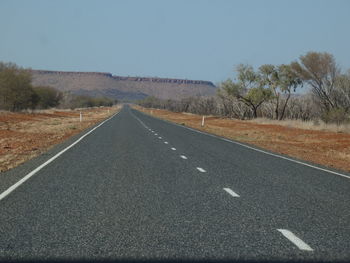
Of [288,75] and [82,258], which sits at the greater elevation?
[288,75]

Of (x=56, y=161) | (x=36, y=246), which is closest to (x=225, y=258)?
(x=36, y=246)

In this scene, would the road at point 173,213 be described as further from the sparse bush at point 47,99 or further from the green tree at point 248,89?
the sparse bush at point 47,99

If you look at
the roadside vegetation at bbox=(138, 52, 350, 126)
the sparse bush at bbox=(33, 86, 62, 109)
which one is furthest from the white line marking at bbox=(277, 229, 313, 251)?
the sparse bush at bbox=(33, 86, 62, 109)

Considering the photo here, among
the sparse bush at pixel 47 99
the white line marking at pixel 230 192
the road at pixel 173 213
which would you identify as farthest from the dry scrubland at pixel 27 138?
the sparse bush at pixel 47 99

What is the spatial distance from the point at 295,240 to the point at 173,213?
1927mm

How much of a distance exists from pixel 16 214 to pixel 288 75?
4999 centimetres

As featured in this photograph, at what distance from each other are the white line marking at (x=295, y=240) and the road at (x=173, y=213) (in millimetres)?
12

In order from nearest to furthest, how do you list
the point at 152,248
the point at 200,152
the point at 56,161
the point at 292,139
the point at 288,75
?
the point at 152,248 → the point at 56,161 → the point at 200,152 → the point at 292,139 → the point at 288,75

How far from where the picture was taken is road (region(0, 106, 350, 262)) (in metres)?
4.92

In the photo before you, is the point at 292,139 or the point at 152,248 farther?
the point at 292,139

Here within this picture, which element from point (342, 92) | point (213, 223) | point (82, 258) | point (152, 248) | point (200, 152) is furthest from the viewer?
point (342, 92)

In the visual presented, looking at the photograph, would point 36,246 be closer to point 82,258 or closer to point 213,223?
point 82,258

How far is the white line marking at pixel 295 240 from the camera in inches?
200

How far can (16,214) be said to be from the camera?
6.47 meters
